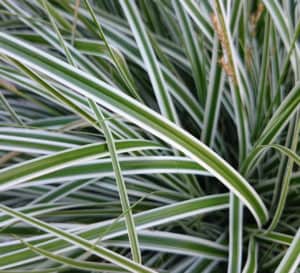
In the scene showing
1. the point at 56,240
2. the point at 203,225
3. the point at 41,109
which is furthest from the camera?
the point at 41,109

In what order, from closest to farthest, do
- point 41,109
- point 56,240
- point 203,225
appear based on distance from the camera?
point 56,240, point 203,225, point 41,109

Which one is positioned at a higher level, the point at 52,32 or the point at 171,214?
the point at 52,32

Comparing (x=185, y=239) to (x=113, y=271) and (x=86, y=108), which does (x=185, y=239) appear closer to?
(x=113, y=271)

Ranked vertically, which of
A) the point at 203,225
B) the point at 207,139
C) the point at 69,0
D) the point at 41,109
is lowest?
the point at 203,225

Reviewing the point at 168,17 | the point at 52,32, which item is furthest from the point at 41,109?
the point at 168,17

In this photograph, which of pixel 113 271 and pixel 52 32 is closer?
pixel 113 271

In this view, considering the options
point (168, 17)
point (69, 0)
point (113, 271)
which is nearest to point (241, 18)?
point (168, 17)

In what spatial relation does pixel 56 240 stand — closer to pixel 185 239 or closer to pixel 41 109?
pixel 185 239
